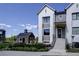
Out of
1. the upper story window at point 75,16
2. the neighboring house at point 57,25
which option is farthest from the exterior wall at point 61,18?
the upper story window at point 75,16

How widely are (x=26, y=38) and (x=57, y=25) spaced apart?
0.52 metres

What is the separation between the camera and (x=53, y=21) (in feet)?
51.5

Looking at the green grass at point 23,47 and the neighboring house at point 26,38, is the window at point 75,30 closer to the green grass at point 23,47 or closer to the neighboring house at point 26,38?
the green grass at point 23,47

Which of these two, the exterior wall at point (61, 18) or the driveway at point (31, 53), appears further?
the exterior wall at point (61, 18)

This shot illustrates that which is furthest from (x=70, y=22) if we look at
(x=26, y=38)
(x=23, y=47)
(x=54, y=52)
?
(x=23, y=47)

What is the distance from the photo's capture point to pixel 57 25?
15.7 metres

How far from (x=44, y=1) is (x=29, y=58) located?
0.91m

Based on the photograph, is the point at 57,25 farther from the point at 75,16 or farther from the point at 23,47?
the point at 23,47

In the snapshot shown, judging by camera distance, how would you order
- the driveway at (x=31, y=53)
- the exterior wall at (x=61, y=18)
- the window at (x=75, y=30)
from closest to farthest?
the driveway at (x=31, y=53)
the window at (x=75, y=30)
the exterior wall at (x=61, y=18)

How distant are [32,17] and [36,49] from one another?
50 cm

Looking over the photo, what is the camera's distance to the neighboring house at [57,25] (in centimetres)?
1563

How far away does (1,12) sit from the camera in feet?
50.9

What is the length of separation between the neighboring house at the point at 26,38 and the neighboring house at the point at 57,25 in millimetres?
126

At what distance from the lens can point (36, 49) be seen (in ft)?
51.2
